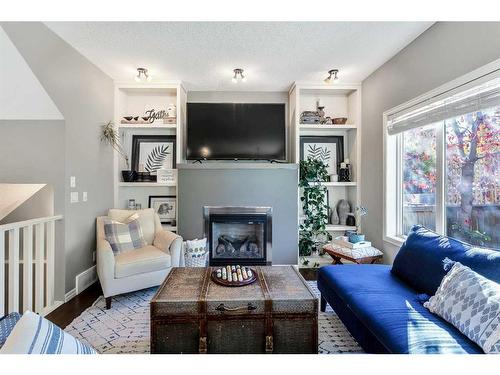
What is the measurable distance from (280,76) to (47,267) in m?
3.37

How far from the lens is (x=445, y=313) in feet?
4.83

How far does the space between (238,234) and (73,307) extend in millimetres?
2001

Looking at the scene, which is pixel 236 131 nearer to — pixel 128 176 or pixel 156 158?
pixel 156 158

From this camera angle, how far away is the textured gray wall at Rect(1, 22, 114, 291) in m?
2.31

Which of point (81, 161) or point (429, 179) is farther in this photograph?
point (81, 161)

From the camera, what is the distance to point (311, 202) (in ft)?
12.2

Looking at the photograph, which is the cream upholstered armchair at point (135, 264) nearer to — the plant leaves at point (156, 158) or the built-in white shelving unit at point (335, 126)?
the plant leaves at point (156, 158)

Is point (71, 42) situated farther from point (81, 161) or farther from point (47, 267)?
point (47, 267)

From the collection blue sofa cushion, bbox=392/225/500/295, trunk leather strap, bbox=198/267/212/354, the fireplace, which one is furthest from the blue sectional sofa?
the fireplace

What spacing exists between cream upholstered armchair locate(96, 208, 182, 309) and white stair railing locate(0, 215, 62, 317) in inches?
17.5

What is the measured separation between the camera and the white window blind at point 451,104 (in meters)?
1.81

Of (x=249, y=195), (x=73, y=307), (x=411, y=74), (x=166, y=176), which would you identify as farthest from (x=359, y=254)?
(x=73, y=307)

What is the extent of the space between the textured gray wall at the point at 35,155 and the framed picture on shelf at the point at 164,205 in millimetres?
1319
